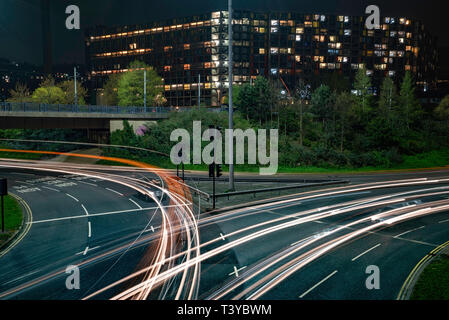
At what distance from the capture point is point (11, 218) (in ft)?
69.8

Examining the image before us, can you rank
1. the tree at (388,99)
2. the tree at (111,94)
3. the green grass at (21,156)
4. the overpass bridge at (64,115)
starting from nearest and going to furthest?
1. the overpass bridge at (64,115)
2. the green grass at (21,156)
3. the tree at (388,99)
4. the tree at (111,94)

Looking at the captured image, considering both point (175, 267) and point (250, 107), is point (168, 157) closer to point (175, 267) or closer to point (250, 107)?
point (250, 107)

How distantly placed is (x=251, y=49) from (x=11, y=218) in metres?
126

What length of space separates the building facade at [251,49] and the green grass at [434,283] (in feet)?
387

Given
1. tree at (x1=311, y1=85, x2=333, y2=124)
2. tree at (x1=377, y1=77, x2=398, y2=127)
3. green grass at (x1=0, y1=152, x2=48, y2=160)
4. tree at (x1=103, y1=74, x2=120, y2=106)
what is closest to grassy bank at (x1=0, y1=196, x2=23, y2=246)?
green grass at (x1=0, y1=152, x2=48, y2=160)

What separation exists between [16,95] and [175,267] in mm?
87364

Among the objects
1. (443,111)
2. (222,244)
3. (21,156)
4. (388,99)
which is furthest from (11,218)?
(443,111)

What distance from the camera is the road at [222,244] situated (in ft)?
39.2

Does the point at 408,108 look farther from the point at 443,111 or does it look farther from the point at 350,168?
the point at 350,168

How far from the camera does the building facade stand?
129875 millimetres

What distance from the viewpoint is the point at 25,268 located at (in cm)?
1384

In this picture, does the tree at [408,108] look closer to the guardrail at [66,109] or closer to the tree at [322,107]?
the tree at [322,107]

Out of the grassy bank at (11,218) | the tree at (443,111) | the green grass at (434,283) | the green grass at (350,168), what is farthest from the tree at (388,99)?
the grassy bank at (11,218)
